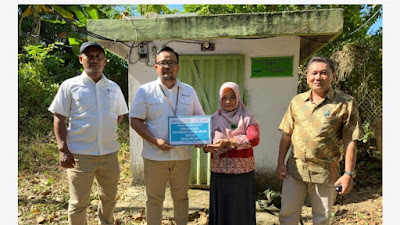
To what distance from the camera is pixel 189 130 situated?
277 cm

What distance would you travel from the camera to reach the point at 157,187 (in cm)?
294

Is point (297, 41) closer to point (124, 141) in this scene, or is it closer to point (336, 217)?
point (336, 217)

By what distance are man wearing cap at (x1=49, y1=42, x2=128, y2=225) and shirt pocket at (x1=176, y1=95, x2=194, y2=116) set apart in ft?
2.35

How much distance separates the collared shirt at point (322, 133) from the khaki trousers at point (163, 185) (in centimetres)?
111

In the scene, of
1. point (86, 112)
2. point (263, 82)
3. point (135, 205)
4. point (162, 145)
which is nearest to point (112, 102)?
point (86, 112)

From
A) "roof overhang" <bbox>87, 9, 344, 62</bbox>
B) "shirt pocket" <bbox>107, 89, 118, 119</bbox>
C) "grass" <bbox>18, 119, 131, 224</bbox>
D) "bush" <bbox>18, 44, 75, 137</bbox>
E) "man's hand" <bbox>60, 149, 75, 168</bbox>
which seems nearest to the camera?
"man's hand" <bbox>60, 149, 75, 168</bbox>

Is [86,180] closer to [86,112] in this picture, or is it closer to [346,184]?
[86,112]

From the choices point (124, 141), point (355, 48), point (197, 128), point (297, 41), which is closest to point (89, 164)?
point (197, 128)

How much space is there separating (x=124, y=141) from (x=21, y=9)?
9.69 meters

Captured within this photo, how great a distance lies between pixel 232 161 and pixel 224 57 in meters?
2.32

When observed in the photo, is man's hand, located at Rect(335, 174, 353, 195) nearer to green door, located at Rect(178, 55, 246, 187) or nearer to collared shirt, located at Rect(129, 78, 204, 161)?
collared shirt, located at Rect(129, 78, 204, 161)

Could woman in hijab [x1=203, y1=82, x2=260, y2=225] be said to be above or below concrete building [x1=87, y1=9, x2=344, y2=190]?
below

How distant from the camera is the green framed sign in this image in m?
4.56

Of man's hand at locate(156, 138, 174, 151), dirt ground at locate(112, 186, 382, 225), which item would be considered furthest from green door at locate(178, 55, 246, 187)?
man's hand at locate(156, 138, 174, 151)
